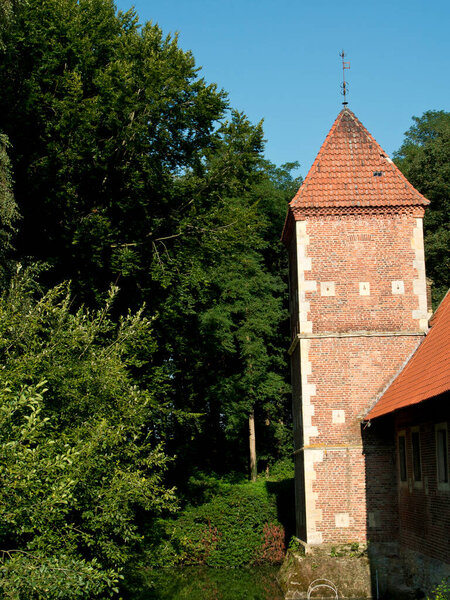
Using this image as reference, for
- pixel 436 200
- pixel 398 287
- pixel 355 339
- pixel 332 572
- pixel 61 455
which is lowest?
pixel 332 572

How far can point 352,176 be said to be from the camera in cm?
1844

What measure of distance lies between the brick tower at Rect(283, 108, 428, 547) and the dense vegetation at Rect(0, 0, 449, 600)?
3161 mm

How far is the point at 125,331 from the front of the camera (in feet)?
41.3

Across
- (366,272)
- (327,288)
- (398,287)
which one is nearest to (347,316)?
(327,288)

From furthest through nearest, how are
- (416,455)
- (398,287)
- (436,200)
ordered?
(436,200) → (398,287) → (416,455)

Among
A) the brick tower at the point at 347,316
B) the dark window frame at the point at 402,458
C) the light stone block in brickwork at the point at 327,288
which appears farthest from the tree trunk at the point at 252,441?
the dark window frame at the point at 402,458

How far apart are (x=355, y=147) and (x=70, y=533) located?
1298 cm

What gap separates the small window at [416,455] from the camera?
47.6 ft

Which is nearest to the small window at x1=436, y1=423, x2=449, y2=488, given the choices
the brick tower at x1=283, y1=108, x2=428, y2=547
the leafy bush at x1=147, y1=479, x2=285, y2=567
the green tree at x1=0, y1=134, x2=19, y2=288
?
the brick tower at x1=283, y1=108, x2=428, y2=547

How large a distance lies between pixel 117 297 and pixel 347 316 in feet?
21.9

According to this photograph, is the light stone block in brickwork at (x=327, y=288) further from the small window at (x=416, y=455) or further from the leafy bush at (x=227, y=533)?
the leafy bush at (x=227, y=533)

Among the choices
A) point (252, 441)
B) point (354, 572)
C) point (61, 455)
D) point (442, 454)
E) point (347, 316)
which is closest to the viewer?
point (61, 455)

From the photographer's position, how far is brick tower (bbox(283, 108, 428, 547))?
16.5 meters

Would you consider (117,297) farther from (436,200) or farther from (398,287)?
(436,200)
